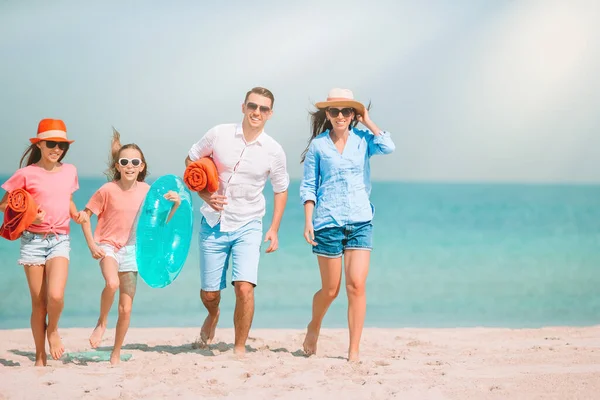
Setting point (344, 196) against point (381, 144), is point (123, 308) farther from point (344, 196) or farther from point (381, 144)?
point (381, 144)

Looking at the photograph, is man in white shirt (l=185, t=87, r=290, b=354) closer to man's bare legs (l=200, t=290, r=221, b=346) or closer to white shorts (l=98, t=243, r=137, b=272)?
man's bare legs (l=200, t=290, r=221, b=346)

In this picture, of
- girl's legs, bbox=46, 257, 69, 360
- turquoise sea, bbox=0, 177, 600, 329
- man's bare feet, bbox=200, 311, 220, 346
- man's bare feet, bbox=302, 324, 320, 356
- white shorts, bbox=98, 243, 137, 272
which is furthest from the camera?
turquoise sea, bbox=0, 177, 600, 329

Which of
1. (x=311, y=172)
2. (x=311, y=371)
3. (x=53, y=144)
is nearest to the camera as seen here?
(x=311, y=371)

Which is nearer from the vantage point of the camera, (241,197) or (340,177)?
(340,177)

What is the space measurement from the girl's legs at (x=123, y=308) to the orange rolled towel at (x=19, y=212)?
856 mm

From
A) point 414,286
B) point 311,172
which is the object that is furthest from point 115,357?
point 414,286

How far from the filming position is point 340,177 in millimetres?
6441

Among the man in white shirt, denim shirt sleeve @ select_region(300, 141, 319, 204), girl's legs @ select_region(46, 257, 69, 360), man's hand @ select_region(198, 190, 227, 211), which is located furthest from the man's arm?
girl's legs @ select_region(46, 257, 69, 360)

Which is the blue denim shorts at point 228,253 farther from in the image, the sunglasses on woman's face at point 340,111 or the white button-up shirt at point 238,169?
the sunglasses on woman's face at point 340,111

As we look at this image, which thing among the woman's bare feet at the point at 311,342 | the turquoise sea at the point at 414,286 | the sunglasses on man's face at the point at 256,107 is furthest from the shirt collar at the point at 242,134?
the turquoise sea at the point at 414,286

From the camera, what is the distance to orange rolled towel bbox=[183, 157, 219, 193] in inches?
255

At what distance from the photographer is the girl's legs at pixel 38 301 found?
6254 millimetres

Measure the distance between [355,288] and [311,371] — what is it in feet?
2.33

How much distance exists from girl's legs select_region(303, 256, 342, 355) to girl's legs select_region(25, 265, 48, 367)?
2.00 meters
